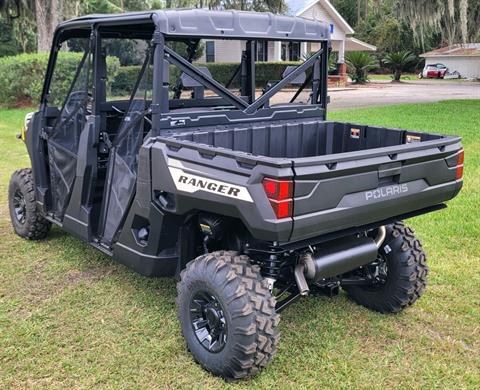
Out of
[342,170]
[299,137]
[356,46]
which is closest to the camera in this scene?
[342,170]

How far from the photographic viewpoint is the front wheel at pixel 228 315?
9.81 ft

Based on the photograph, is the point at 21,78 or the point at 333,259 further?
the point at 21,78

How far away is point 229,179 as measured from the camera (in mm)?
2930

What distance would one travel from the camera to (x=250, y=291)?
303 cm

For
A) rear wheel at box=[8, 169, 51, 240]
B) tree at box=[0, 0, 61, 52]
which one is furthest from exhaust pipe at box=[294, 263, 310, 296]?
tree at box=[0, 0, 61, 52]

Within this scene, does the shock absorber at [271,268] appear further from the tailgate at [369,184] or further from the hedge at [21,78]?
the hedge at [21,78]

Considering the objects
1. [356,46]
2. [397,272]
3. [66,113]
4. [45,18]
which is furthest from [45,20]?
[356,46]

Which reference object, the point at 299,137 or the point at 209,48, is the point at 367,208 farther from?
the point at 209,48

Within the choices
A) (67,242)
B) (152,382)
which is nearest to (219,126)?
(152,382)

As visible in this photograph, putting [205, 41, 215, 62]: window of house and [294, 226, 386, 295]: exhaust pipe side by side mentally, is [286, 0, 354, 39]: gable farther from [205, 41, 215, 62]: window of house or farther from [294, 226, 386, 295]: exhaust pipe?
[294, 226, 386, 295]: exhaust pipe

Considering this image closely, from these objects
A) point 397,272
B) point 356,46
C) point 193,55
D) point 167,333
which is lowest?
point 167,333

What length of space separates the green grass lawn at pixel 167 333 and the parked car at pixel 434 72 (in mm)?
38438

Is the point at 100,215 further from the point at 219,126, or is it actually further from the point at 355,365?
the point at 355,365

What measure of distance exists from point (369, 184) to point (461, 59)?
143 ft
